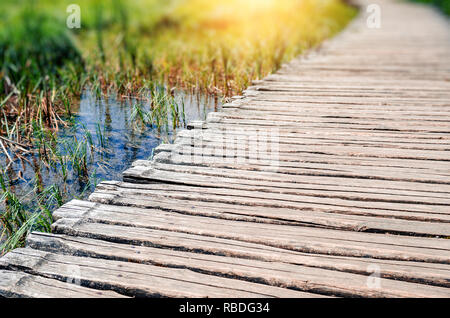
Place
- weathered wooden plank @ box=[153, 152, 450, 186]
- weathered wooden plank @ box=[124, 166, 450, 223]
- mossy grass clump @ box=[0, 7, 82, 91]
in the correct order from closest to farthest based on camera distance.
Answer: weathered wooden plank @ box=[124, 166, 450, 223]
weathered wooden plank @ box=[153, 152, 450, 186]
mossy grass clump @ box=[0, 7, 82, 91]

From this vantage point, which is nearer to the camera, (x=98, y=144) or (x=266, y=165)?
(x=266, y=165)

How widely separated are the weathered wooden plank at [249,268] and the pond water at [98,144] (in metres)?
1.11

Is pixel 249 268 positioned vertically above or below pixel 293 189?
below

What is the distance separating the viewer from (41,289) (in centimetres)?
184

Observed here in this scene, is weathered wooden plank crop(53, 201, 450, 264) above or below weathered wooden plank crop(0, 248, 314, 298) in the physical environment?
above

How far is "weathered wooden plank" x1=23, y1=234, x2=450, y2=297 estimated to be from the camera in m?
1.81

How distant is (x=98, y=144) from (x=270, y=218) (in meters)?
2.15

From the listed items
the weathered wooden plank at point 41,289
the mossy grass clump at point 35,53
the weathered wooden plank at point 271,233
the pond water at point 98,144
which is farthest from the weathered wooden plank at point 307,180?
the mossy grass clump at point 35,53

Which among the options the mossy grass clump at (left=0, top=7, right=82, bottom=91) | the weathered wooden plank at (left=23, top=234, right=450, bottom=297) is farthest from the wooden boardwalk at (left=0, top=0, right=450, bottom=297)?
the mossy grass clump at (left=0, top=7, right=82, bottom=91)

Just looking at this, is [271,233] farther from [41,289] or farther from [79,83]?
[79,83]

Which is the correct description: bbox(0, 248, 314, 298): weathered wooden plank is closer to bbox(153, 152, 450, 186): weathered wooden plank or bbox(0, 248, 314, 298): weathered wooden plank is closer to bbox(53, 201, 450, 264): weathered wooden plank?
bbox(53, 201, 450, 264): weathered wooden plank

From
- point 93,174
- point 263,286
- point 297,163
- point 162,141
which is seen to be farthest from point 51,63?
point 263,286

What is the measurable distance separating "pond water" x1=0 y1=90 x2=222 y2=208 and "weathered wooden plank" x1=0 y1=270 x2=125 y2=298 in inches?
51.1

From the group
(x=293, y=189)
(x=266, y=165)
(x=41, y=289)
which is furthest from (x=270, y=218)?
(x=41, y=289)
